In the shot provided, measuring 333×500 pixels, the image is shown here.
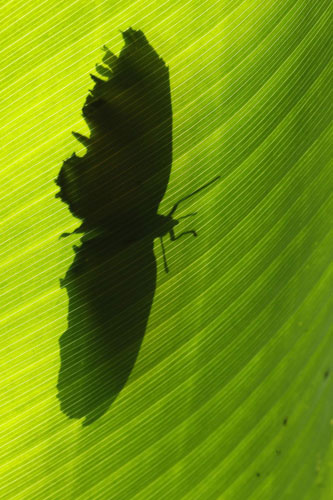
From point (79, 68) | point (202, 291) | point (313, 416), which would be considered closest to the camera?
point (79, 68)

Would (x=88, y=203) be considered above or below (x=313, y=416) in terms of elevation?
above

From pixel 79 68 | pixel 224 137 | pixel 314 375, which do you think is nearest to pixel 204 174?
pixel 224 137

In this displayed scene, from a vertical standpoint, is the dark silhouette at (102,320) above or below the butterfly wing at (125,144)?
below

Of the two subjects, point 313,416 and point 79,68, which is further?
point 313,416

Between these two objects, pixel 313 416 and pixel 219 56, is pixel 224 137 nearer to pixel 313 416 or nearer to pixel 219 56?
pixel 219 56
